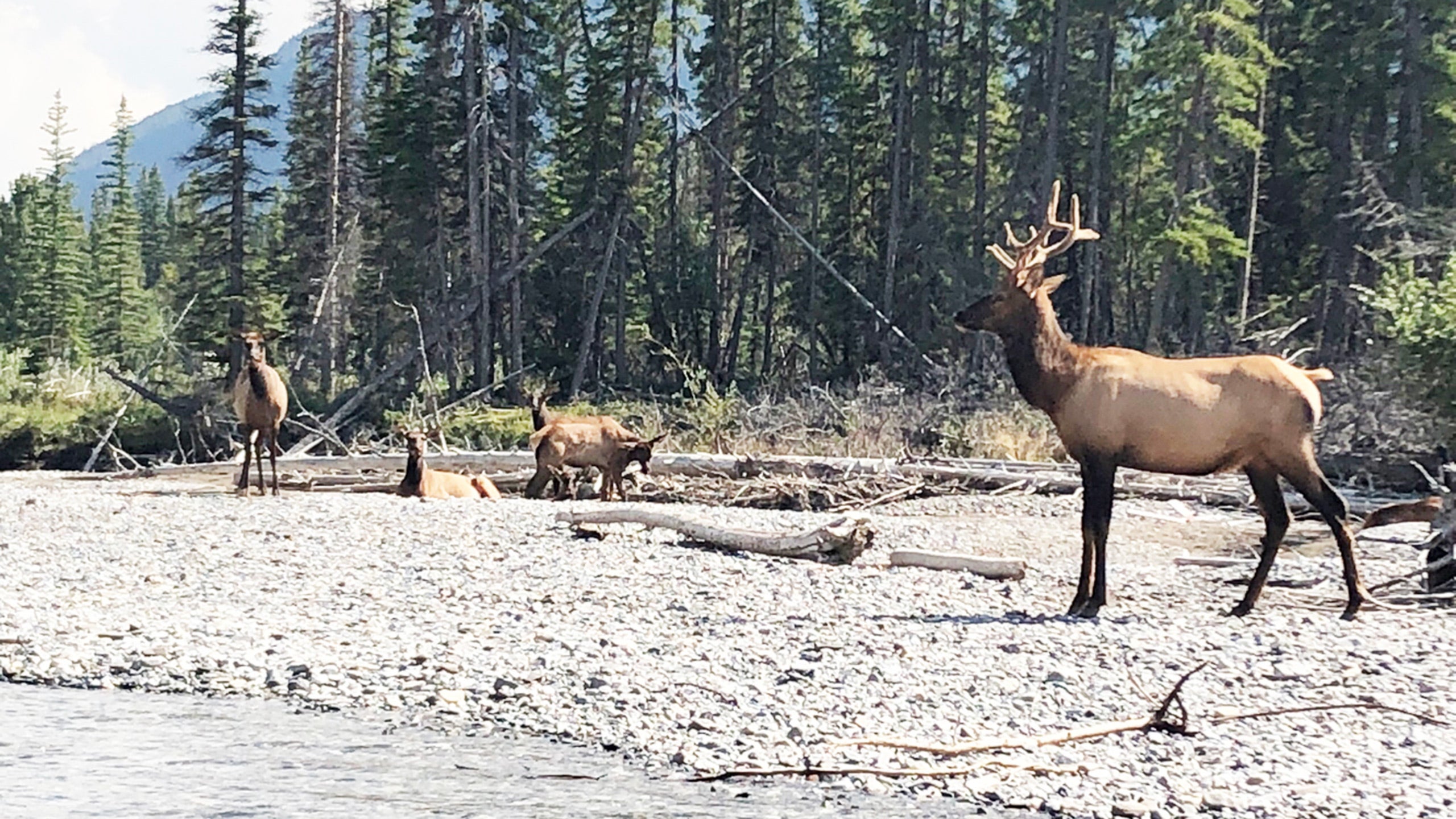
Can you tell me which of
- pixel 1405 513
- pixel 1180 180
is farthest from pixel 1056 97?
pixel 1405 513

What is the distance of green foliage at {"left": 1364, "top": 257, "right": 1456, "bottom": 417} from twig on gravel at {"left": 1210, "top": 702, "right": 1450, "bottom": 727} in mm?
11636

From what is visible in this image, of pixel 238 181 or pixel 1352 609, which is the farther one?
pixel 238 181

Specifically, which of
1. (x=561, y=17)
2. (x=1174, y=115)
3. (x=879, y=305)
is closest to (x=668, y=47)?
(x=561, y=17)

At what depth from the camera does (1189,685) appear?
8961mm

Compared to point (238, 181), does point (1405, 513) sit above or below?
below

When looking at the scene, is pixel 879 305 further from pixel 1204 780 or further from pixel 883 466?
pixel 1204 780

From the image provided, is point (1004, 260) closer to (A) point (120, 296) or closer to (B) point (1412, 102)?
(B) point (1412, 102)

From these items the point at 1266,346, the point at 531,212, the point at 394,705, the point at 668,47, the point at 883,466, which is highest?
the point at 668,47

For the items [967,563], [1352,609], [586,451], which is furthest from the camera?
[586,451]

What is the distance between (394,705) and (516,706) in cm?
74

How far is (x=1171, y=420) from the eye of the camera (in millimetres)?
10859

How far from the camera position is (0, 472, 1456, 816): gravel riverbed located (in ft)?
25.1

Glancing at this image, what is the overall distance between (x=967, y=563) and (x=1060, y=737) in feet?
16.4

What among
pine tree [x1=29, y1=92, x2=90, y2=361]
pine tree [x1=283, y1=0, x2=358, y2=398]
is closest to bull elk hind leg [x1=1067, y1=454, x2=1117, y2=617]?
pine tree [x1=283, y1=0, x2=358, y2=398]
